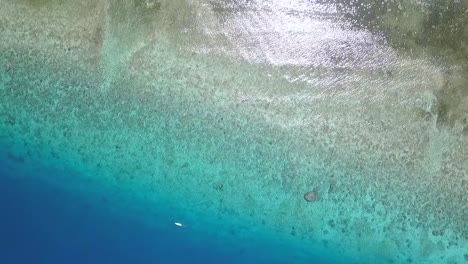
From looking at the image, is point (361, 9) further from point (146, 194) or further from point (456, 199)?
point (146, 194)

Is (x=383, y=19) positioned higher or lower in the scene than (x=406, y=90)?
higher

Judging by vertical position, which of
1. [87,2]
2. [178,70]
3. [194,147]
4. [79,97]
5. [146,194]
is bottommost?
[146,194]

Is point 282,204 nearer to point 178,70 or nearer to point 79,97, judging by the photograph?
point 178,70

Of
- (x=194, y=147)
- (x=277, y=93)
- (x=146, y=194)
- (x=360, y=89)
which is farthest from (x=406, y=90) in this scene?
(x=146, y=194)

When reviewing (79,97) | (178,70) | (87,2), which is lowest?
(79,97)

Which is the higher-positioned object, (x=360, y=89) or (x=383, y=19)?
(x=383, y=19)

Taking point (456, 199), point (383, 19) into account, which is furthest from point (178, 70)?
point (456, 199)
